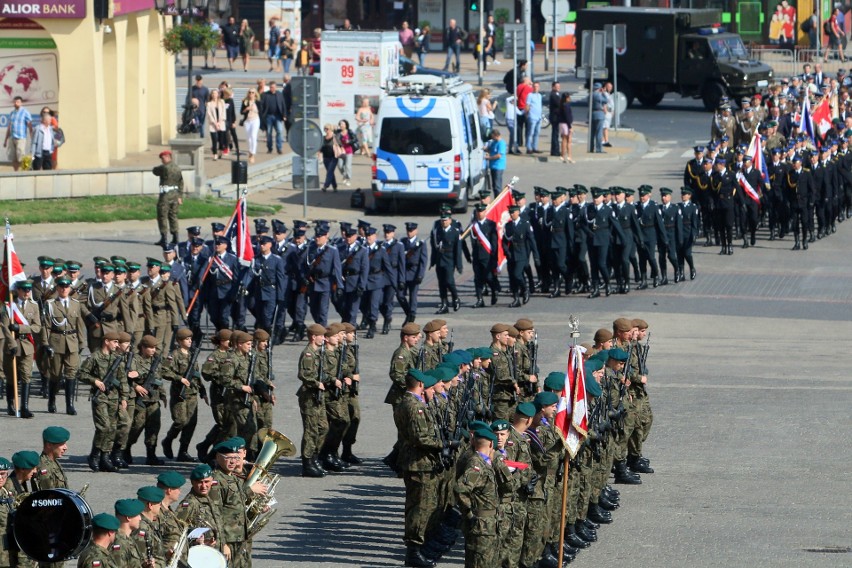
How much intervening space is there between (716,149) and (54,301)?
50.3 ft

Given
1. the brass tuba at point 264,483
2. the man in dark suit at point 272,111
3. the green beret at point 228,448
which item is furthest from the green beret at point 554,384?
the man in dark suit at point 272,111

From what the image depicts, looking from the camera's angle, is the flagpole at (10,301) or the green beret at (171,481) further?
the flagpole at (10,301)

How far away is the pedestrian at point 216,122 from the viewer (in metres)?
35.5

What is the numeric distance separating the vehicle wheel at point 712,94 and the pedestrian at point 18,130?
810 inches

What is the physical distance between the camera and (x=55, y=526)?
366 inches

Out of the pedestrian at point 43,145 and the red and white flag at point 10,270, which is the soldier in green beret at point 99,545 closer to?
the red and white flag at point 10,270

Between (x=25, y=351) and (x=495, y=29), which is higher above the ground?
(x=495, y=29)

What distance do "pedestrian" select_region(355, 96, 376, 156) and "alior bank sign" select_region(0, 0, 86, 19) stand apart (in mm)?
7678

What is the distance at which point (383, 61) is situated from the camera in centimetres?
3800

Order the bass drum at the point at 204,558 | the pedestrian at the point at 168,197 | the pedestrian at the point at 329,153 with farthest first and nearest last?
the pedestrian at the point at 329,153 < the pedestrian at the point at 168,197 < the bass drum at the point at 204,558

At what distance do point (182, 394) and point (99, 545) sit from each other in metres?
6.16

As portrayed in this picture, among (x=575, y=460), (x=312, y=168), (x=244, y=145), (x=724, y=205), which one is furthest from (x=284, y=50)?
(x=575, y=460)

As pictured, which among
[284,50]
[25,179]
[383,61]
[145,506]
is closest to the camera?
[145,506]

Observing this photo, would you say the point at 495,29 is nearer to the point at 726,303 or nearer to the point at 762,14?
the point at 762,14
